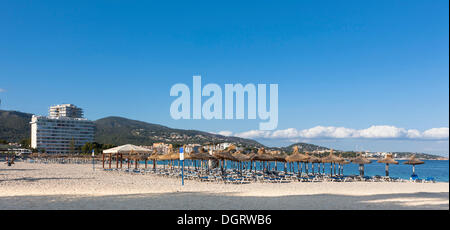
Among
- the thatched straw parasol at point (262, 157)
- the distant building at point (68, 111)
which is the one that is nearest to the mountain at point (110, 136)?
the distant building at point (68, 111)

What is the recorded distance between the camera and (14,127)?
168 m

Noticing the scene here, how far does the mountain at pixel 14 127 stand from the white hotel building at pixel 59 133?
26209 mm

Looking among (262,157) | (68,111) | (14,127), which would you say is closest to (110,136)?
(68,111)

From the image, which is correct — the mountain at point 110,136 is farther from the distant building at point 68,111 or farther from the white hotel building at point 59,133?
the white hotel building at point 59,133

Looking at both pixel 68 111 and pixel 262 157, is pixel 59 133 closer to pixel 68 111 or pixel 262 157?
pixel 68 111

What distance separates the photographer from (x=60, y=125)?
136875mm

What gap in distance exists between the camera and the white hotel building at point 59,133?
130 metres

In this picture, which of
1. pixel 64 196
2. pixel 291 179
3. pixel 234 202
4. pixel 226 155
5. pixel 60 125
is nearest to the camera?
pixel 234 202

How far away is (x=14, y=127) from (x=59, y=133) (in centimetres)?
4767

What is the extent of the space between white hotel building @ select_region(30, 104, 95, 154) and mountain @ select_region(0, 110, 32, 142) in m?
26.2
